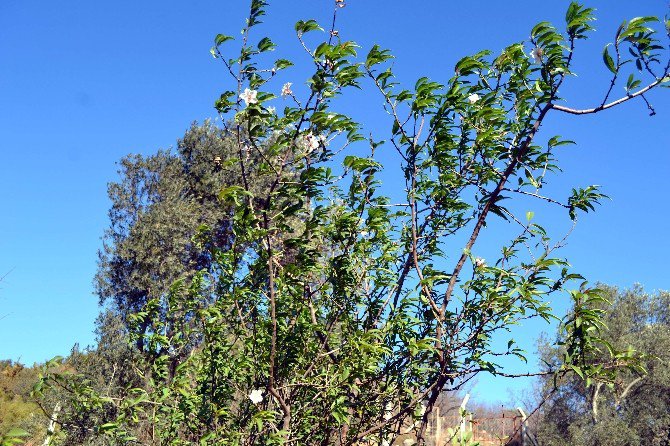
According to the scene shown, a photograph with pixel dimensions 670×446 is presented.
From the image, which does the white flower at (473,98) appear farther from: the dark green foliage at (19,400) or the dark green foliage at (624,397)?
the dark green foliage at (624,397)

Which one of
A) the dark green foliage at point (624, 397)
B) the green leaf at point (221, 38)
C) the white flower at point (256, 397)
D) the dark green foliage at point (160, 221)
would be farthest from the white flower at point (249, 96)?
the dark green foliage at point (624, 397)

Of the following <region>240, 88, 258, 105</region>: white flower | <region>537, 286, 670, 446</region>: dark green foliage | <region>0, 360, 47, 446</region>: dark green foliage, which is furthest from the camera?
<region>537, 286, 670, 446</region>: dark green foliage

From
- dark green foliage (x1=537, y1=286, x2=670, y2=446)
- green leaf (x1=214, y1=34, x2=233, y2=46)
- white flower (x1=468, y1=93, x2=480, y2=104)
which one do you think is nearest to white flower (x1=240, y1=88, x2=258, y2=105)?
green leaf (x1=214, y1=34, x2=233, y2=46)

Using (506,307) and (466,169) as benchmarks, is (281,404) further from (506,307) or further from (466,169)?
(466,169)

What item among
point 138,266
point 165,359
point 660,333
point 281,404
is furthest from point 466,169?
point 660,333

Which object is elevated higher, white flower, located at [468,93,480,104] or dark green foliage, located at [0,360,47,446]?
dark green foliage, located at [0,360,47,446]

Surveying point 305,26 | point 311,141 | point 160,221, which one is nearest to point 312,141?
point 311,141

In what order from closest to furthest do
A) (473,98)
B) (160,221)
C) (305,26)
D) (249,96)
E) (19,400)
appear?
(249,96), (305,26), (473,98), (160,221), (19,400)

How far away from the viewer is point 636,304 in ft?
89.1

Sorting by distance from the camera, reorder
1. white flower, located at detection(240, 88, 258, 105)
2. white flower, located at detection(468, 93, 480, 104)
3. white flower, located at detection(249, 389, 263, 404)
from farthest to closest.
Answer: white flower, located at detection(468, 93, 480, 104), white flower, located at detection(249, 389, 263, 404), white flower, located at detection(240, 88, 258, 105)

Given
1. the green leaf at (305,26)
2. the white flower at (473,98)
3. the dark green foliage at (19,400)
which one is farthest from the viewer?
the dark green foliage at (19,400)

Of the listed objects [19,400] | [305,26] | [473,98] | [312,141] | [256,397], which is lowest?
[256,397]

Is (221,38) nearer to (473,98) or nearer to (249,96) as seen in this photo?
(249,96)

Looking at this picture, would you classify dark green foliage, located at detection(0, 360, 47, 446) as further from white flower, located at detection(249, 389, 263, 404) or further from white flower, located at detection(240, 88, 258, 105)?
white flower, located at detection(240, 88, 258, 105)
